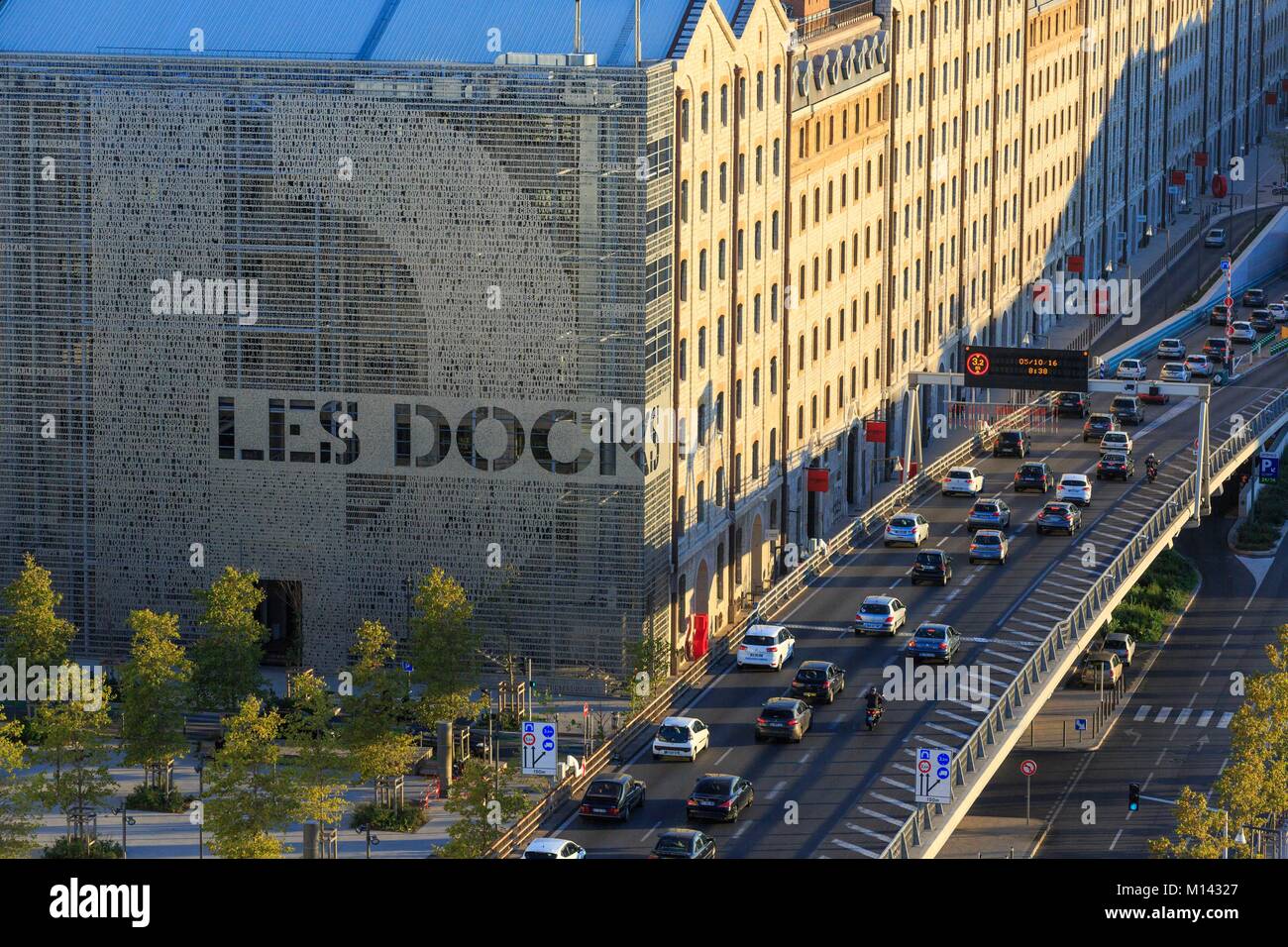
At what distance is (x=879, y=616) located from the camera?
267ft

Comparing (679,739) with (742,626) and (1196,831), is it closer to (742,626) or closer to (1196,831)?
(1196,831)

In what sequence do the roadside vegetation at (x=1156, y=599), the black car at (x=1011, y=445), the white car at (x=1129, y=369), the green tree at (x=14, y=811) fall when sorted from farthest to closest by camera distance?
the white car at (x=1129, y=369)
the black car at (x=1011, y=445)
the roadside vegetation at (x=1156, y=599)
the green tree at (x=14, y=811)

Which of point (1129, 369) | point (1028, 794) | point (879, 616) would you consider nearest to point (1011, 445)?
point (1129, 369)

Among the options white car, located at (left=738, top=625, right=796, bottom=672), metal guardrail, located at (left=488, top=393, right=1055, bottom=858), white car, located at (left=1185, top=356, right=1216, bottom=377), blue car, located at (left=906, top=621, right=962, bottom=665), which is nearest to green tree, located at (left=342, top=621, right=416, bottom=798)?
metal guardrail, located at (left=488, top=393, right=1055, bottom=858)

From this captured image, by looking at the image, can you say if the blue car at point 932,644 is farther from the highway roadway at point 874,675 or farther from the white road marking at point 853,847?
the white road marking at point 853,847

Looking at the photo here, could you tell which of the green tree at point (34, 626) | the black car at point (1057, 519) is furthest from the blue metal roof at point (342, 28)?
the black car at point (1057, 519)

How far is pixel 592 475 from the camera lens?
79438mm

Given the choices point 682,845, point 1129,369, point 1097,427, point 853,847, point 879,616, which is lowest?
point 853,847

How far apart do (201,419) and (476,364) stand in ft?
35.1

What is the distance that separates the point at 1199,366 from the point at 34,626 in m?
86.1

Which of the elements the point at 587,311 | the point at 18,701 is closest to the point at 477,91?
the point at 587,311

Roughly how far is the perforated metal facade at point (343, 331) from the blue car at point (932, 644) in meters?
9.90

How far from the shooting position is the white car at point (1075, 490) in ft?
343
